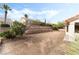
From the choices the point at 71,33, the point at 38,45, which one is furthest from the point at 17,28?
the point at 71,33

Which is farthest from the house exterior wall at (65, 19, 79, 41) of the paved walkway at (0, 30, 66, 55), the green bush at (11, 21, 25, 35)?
the green bush at (11, 21, 25, 35)

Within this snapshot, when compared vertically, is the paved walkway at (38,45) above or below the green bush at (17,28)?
below

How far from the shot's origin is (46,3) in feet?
5.39

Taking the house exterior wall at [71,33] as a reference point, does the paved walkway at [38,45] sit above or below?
below

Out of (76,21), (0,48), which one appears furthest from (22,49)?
(76,21)

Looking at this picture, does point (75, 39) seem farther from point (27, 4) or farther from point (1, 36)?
point (1, 36)

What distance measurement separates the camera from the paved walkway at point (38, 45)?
1623mm

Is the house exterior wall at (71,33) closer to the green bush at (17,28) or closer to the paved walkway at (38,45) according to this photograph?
the paved walkway at (38,45)

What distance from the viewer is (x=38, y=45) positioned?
1643 millimetres

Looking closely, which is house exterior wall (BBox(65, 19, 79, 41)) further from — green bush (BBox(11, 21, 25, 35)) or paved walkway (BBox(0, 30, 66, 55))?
green bush (BBox(11, 21, 25, 35))

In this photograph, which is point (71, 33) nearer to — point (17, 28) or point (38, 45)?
point (38, 45)

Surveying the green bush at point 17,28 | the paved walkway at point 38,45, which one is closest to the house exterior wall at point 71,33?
the paved walkway at point 38,45
